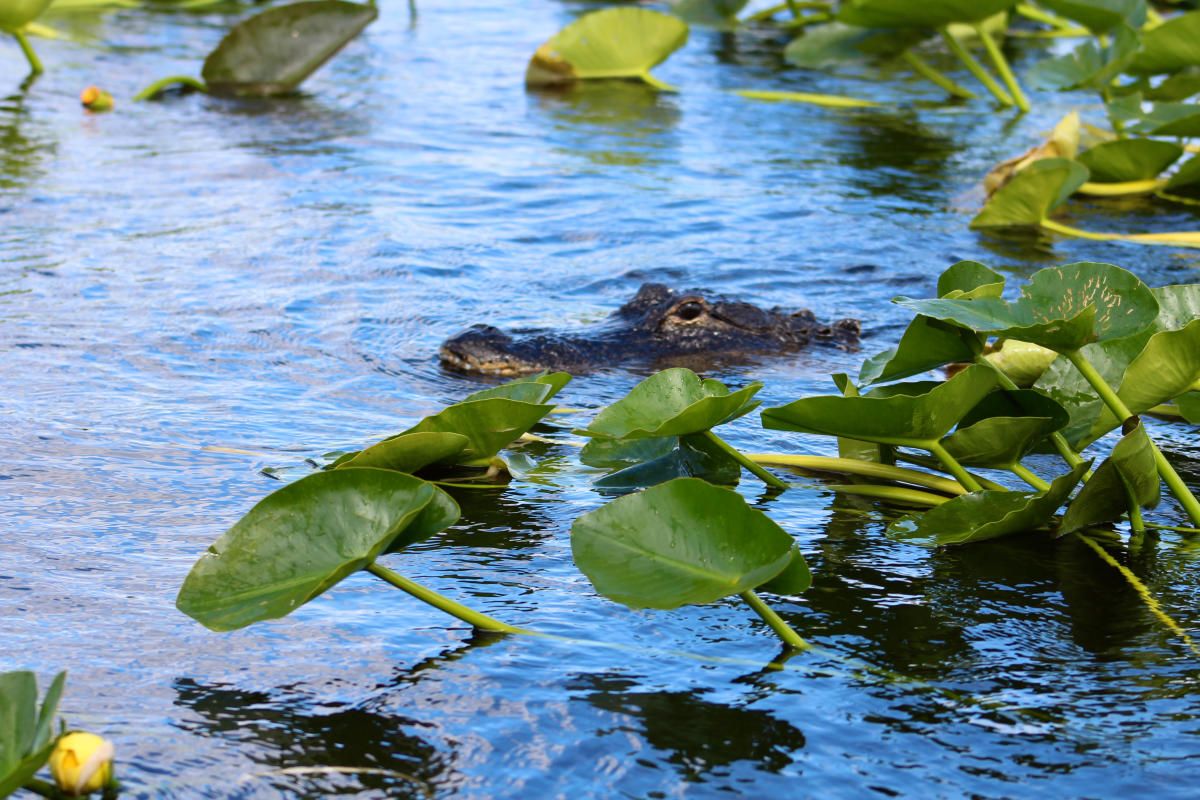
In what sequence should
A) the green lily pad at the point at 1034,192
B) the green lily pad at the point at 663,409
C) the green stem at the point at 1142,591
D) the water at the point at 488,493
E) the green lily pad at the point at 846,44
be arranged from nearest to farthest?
the water at the point at 488,493, the green stem at the point at 1142,591, the green lily pad at the point at 663,409, the green lily pad at the point at 1034,192, the green lily pad at the point at 846,44

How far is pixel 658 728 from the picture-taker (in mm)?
1854

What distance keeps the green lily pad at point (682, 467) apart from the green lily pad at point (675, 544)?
647 mm

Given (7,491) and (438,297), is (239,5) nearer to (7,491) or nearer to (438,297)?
(438,297)

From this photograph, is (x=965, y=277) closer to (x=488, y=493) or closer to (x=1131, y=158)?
(x=488, y=493)

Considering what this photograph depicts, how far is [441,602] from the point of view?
6.42ft

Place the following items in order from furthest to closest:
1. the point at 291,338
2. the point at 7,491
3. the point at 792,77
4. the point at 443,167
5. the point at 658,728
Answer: the point at 792,77
the point at 443,167
the point at 291,338
the point at 7,491
the point at 658,728

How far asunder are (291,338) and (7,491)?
153 cm

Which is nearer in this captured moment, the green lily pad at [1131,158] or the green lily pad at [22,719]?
the green lily pad at [22,719]

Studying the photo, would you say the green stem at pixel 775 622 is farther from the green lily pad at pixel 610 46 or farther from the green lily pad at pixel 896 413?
the green lily pad at pixel 610 46

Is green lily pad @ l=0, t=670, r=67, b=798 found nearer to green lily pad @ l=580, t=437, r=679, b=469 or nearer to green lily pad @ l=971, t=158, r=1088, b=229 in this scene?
green lily pad @ l=580, t=437, r=679, b=469

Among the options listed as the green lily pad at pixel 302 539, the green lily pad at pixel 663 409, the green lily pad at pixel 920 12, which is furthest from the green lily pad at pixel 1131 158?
the green lily pad at pixel 302 539

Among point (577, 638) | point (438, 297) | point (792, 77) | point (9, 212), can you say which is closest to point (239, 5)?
point (792, 77)

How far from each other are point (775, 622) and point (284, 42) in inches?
290

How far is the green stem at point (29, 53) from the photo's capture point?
316 inches
